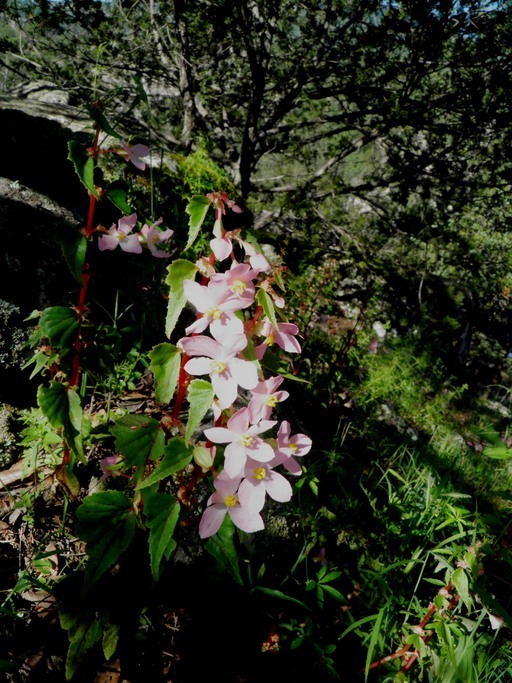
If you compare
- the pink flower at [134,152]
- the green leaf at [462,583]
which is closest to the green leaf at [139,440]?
the pink flower at [134,152]

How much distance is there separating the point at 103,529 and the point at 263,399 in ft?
1.76

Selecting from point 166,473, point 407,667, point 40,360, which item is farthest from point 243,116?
point 407,667

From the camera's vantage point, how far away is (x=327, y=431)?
8.59 feet

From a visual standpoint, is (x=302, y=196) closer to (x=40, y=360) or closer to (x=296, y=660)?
(x=40, y=360)

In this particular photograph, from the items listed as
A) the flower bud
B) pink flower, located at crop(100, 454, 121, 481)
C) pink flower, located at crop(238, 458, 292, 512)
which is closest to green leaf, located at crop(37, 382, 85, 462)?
pink flower, located at crop(100, 454, 121, 481)

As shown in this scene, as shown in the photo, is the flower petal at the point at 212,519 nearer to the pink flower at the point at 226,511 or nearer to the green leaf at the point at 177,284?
the pink flower at the point at 226,511

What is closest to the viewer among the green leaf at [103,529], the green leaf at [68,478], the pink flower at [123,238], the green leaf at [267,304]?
the green leaf at [267,304]

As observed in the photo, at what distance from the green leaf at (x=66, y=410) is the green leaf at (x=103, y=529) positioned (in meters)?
0.17

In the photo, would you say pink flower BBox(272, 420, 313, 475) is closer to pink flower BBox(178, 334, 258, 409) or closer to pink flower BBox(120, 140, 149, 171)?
pink flower BBox(178, 334, 258, 409)

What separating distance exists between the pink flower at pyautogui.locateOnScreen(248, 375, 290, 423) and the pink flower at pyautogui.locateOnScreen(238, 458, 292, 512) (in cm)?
11

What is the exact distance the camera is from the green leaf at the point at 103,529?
927 mm

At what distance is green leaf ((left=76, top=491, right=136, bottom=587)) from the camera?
93 cm

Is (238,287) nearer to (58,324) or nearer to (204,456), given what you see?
(204,456)

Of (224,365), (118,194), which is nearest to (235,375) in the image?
(224,365)
